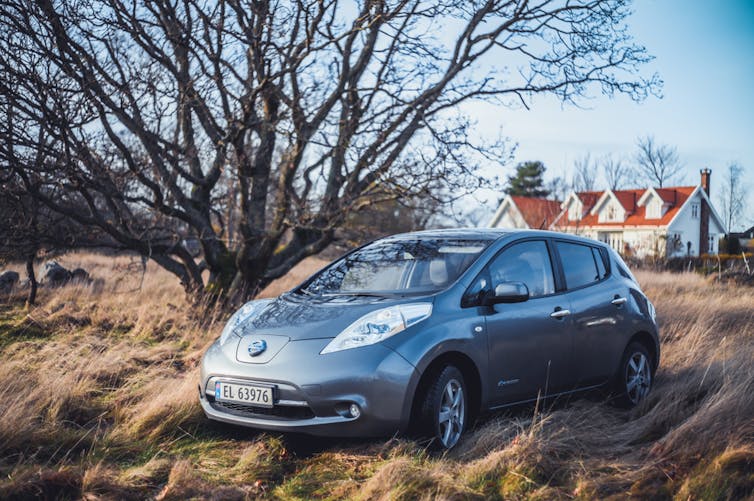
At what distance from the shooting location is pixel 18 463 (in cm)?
429

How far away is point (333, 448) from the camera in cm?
499

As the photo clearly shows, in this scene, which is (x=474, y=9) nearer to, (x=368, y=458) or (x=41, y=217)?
(x=41, y=217)

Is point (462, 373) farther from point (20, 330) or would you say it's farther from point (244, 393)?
point (20, 330)

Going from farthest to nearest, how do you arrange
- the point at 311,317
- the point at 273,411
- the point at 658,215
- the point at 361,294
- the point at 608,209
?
1. the point at 608,209
2. the point at 658,215
3. the point at 361,294
4. the point at 311,317
5. the point at 273,411

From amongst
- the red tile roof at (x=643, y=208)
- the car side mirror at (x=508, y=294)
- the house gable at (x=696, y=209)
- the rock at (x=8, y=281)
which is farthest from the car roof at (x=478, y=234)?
the house gable at (x=696, y=209)

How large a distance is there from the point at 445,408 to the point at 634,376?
269cm

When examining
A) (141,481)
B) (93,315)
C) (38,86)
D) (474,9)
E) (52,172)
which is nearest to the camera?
(141,481)

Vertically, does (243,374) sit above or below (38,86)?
below

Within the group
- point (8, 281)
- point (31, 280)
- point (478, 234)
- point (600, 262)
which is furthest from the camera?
point (8, 281)

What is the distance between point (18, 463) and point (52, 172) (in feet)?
20.4

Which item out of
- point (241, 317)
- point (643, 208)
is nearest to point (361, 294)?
point (241, 317)

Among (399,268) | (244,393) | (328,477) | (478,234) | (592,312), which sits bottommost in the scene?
(328,477)

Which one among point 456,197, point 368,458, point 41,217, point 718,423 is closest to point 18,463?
point 368,458

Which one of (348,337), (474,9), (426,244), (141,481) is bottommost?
(141,481)
